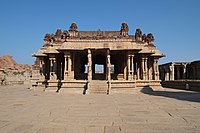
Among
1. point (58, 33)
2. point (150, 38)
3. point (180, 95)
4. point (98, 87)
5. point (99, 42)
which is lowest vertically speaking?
point (180, 95)

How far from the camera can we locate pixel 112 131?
445 centimetres

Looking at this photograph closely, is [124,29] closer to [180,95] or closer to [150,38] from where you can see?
[150,38]

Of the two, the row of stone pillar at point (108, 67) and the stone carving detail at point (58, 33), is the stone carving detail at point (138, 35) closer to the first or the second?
the row of stone pillar at point (108, 67)

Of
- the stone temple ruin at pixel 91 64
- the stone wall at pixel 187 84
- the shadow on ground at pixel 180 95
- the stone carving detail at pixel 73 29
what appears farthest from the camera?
the stone carving detail at pixel 73 29

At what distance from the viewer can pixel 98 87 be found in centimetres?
1653

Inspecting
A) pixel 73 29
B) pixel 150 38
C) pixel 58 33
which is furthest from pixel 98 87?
pixel 150 38

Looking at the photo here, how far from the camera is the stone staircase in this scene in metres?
16.0

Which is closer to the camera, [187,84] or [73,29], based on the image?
[187,84]

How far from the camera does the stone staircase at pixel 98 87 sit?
15953 mm

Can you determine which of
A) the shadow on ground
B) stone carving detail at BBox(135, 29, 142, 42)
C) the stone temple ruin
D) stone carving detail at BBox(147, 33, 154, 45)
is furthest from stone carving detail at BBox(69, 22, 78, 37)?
the shadow on ground

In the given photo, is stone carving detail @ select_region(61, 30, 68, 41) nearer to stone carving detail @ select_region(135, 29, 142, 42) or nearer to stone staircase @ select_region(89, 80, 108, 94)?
stone carving detail @ select_region(135, 29, 142, 42)

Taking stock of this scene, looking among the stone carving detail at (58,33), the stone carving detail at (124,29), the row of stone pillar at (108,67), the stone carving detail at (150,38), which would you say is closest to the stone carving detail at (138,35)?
the stone carving detail at (150,38)

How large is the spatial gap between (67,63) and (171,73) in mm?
27341

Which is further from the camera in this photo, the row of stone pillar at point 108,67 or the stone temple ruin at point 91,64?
the row of stone pillar at point 108,67
